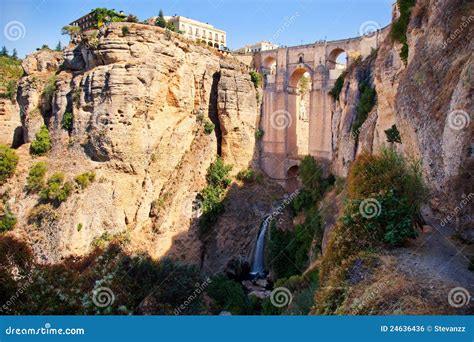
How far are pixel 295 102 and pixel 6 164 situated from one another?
1810 centimetres

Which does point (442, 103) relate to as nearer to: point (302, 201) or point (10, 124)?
point (302, 201)

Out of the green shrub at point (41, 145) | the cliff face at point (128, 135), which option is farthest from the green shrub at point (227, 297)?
the green shrub at point (41, 145)

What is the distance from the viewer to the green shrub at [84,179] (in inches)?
860

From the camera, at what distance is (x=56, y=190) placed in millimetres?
21516

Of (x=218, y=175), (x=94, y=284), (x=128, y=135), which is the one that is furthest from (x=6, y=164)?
(x=94, y=284)

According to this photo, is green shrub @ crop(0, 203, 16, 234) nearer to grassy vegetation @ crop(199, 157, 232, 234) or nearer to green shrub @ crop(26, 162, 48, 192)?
green shrub @ crop(26, 162, 48, 192)

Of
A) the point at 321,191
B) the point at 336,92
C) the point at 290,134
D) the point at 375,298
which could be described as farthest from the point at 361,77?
the point at 375,298

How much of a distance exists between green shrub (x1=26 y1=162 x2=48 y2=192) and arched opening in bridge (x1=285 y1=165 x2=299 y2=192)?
1473 centimetres

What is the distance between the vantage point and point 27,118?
82.8ft

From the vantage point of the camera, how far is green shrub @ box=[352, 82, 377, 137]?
62.2ft

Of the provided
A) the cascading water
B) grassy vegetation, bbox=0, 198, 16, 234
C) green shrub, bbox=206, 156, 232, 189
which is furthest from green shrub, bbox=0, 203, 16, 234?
the cascading water

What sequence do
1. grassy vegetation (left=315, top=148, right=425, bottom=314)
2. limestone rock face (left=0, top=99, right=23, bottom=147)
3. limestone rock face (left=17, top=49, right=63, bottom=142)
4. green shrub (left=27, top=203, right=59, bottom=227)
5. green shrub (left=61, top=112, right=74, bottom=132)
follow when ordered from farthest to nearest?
limestone rock face (left=0, top=99, right=23, bottom=147), limestone rock face (left=17, top=49, right=63, bottom=142), green shrub (left=61, top=112, right=74, bottom=132), green shrub (left=27, top=203, right=59, bottom=227), grassy vegetation (left=315, top=148, right=425, bottom=314)

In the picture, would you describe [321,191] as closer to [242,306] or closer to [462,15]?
[242,306]

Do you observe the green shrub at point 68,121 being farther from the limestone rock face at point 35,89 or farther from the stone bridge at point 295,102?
the stone bridge at point 295,102
